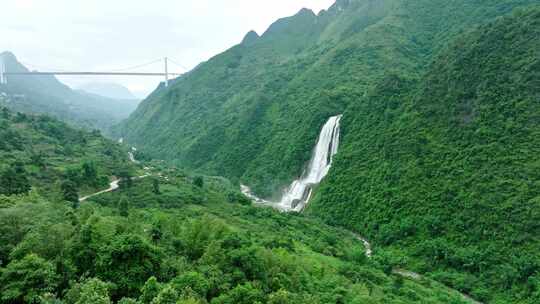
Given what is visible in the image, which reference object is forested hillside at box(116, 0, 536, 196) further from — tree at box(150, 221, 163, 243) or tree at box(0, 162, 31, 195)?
tree at box(150, 221, 163, 243)

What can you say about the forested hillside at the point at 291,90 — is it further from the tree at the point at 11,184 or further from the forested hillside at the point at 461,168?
the tree at the point at 11,184

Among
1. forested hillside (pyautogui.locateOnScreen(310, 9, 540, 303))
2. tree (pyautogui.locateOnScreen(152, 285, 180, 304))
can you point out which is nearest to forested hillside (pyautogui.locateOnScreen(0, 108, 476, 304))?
tree (pyautogui.locateOnScreen(152, 285, 180, 304))

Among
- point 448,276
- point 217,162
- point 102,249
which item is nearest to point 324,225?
point 448,276

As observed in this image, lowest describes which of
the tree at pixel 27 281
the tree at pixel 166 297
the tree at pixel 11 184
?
the tree at pixel 11 184

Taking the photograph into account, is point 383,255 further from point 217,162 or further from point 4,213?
point 217,162

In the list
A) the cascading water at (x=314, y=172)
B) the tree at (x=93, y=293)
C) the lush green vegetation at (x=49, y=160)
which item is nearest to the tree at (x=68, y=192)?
the lush green vegetation at (x=49, y=160)

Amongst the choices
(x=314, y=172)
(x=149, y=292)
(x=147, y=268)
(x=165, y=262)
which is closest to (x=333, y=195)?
(x=314, y=172)
